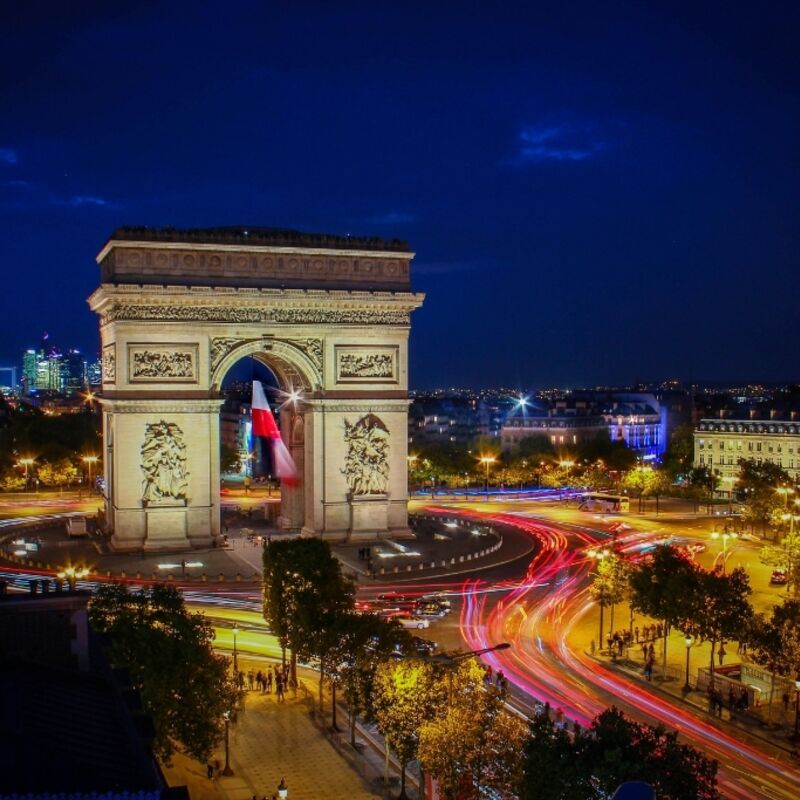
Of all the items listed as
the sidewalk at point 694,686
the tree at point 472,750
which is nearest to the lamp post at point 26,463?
the sidewalk at point 694,686

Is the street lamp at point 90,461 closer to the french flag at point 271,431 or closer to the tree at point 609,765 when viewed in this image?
the french flag at point 271,431

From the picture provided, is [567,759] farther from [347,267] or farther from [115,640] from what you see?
[347,267]

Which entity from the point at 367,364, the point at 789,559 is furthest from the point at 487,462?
the point at 789,559

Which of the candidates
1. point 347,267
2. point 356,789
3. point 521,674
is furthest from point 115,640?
point 347,267

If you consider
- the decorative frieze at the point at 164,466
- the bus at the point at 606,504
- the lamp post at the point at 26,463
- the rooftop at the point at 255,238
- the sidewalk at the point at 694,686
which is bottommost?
the sidewalk at the point at 694,686

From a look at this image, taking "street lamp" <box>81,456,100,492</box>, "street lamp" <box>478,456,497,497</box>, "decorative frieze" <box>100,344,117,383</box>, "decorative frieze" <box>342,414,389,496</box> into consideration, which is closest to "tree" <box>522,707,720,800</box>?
"decorative frieze" <box>342,414,389,496</box>

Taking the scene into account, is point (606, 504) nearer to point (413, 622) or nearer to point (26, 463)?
point (413, 622)

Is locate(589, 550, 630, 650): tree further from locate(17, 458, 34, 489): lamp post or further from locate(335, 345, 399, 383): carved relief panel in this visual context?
locate(17, 458, 34, 489): lamp post
